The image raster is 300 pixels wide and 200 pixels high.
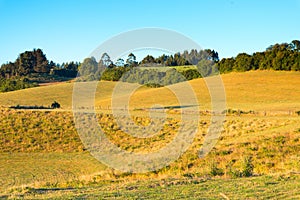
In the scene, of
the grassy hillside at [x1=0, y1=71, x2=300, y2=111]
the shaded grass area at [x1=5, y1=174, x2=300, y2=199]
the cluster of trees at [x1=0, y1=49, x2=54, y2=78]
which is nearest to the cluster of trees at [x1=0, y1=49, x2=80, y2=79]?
the cluster of trees at [x1=0, y1=49, x2=54, y2=78]

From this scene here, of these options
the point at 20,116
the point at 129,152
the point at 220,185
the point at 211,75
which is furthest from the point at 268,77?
the point at 220,185

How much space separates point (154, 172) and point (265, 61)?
7742 centimetres

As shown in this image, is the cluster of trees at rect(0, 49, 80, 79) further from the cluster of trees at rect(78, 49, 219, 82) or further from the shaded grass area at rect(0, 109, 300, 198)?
the shaded grass area at rect(0, 109, 300, 198)

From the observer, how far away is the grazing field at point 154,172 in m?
12.4

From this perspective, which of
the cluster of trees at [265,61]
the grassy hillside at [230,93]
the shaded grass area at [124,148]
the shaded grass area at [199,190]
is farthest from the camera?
the cluster of trees at [265,61]

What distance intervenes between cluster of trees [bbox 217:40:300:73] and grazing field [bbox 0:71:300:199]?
48596 millimetres

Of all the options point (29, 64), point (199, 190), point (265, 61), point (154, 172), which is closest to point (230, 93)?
point (265, 61)

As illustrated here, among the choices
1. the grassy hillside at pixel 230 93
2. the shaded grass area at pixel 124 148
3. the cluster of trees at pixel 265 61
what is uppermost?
the cluster of trees at pixel 265 61

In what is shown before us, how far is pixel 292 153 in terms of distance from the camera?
22.1m

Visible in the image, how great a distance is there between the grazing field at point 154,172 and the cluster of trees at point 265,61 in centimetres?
4860

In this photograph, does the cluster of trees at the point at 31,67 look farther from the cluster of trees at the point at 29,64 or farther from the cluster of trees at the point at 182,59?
the cluster of trees at the point at 182,59

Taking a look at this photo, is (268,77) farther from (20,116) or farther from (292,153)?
(292,153)

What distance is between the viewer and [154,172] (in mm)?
20250

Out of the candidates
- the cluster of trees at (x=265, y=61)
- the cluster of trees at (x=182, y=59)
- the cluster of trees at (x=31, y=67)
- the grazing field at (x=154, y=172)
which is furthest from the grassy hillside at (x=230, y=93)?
the cluster of trees at (x=31, y=67)
